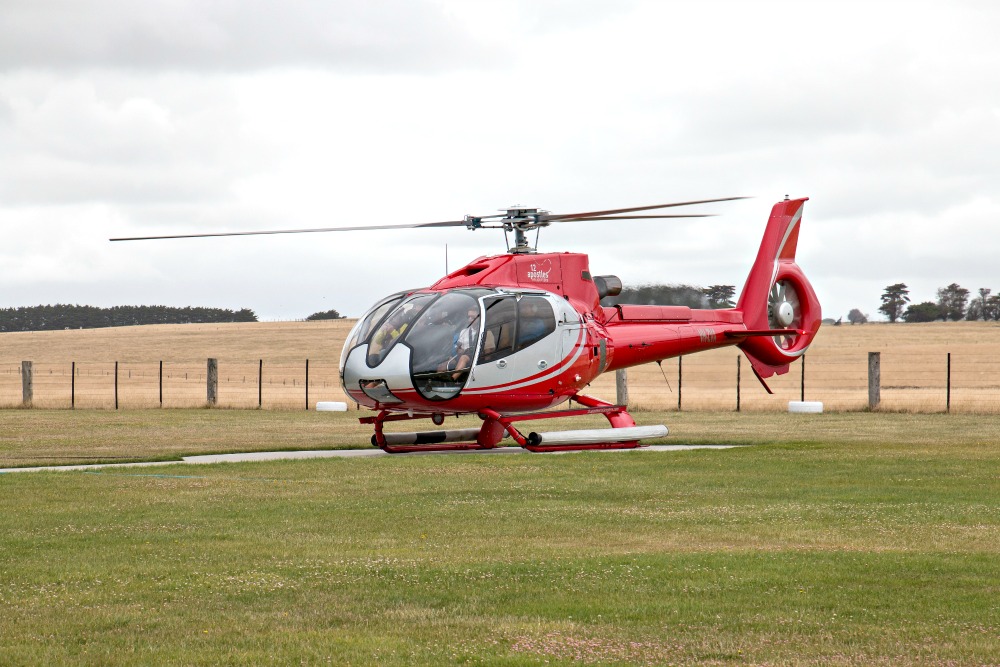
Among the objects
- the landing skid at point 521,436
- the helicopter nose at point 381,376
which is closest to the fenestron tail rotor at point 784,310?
the landing skid at point 521,436

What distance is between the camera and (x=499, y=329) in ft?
66.7

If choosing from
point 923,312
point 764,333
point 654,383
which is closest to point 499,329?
point 764,333

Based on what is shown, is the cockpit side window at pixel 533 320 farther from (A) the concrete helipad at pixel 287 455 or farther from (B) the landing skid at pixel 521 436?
(A) the concrete helipad at pixel 287 455

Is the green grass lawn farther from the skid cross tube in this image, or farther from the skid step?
the skid cross tube

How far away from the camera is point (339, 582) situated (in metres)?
9.42

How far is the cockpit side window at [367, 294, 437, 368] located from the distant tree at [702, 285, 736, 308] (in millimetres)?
8451

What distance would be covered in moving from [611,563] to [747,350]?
58.6 feet

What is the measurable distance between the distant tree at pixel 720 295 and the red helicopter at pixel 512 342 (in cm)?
35

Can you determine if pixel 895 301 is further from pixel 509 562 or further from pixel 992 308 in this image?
pixel 509 562

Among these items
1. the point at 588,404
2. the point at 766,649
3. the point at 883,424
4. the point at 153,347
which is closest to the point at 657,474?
the point at 588,404

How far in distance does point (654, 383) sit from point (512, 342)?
158 ft

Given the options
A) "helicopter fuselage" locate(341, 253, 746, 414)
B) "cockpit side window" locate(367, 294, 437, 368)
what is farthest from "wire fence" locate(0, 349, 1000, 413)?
"cockpit side window" locate(367, 294, 437, 368)

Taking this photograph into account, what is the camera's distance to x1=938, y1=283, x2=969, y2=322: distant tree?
135 metres

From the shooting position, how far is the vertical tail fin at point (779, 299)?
88.3 feet
